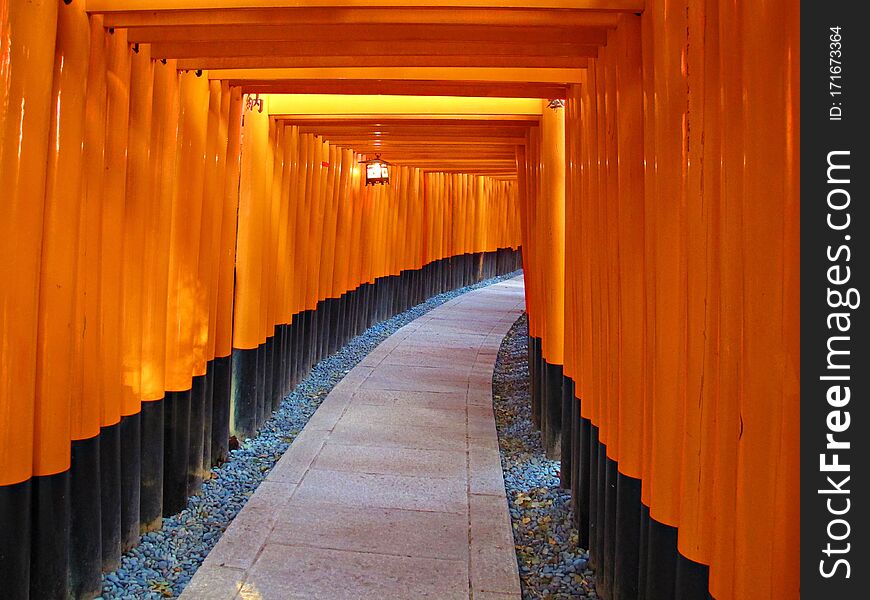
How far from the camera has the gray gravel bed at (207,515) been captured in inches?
154

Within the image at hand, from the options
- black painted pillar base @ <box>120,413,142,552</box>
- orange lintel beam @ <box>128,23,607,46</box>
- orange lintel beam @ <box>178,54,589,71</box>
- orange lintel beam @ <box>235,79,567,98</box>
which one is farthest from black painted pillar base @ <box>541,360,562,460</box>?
black painted pillar base @ <box>120,413,142,552</box>

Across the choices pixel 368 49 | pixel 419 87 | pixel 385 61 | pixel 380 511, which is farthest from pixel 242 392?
pixel 368 49

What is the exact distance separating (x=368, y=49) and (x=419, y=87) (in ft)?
3.80

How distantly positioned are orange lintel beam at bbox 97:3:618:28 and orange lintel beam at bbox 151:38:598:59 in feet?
1.22

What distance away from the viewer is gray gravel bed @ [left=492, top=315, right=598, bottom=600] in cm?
410

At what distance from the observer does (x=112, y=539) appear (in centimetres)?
392

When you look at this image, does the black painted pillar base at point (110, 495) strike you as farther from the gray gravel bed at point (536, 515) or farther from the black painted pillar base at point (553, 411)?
the black painted pillar base at point (553, 411)

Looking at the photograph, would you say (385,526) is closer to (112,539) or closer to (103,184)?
(112,539)

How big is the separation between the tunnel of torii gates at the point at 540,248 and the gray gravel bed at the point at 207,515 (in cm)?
13

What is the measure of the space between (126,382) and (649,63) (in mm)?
3176

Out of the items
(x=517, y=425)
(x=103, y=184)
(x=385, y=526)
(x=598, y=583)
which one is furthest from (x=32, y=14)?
(x=517, y=425)

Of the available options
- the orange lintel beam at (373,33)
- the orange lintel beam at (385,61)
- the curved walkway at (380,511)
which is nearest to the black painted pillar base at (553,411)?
the curved walkway at (380,511)

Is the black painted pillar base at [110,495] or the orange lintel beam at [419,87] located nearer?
the black painted pillar base at [110,495]

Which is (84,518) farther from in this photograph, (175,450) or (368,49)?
(368,49)
